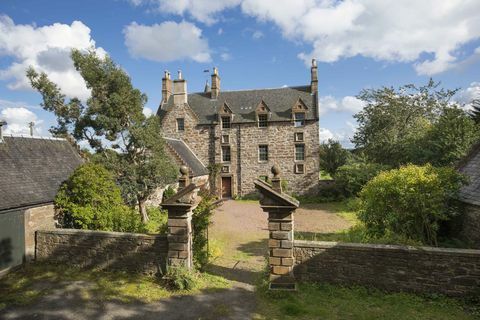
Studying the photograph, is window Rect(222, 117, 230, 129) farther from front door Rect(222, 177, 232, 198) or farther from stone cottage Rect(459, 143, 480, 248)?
stone cottage Rect(459, 143, 480, 248)

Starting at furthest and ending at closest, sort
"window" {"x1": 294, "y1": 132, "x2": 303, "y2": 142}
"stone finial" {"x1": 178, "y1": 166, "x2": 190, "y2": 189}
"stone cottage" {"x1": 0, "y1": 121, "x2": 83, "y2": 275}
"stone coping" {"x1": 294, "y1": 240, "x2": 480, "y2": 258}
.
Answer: "window" {"x1": 294, "y1": 132, "x2": 303, "y2": 142} < "stone cottage" {"x1": 0, "y1": 121, "x2": 83, "y2": 275} < "stone finial" {"x1": 178, "y1": 166, "x2": 190, "y2": 189} < "stone coping" {"x1": 294, "y1": 240, "x2": 480, "y2": 258}

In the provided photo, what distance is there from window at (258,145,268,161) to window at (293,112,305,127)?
12.2 ft

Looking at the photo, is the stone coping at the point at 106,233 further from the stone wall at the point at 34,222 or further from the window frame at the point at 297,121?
the window frame at the point at 297,121

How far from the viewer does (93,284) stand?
9344 mm

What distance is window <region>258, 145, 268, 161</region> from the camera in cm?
2898

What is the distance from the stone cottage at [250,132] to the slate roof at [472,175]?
14.9 metres

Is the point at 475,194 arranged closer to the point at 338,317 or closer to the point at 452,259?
the point at 452,259

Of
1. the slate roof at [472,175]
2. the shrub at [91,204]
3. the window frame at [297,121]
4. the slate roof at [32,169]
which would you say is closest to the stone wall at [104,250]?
the shrub at [91,204]

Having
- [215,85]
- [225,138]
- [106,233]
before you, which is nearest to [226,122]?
[225,138]

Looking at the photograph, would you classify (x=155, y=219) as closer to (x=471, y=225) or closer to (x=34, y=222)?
(x=34, y=222)

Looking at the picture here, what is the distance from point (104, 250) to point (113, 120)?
7516 millimetres

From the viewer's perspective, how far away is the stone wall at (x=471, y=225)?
33.3 ft

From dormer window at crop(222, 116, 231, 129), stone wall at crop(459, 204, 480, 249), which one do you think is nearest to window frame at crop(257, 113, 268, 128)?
dormer window at crop(222, 116, 231, 129)

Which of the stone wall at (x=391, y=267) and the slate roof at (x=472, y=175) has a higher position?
the slate roof at (x=472, y=175)
